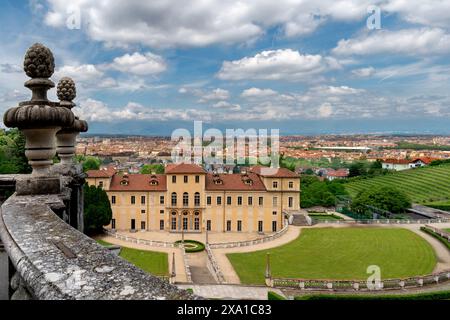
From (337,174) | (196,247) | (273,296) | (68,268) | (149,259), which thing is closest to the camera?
(68,268)

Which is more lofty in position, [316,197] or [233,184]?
[233,184]

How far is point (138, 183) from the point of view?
129 ft

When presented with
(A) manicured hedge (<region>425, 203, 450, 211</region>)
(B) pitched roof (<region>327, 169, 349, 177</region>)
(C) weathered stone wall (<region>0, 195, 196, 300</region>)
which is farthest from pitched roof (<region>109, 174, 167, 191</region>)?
(B) pitched roof (<region>327, 169, 349, 177</region>)

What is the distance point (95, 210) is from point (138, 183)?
7.40m

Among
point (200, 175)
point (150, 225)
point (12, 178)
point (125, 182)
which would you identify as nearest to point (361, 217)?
point (200, 175)

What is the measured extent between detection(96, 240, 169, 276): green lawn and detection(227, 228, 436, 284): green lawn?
5.03m

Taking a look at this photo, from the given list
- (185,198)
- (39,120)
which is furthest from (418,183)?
(39,120)

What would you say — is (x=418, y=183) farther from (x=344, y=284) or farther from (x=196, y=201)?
(x=344, y=284)

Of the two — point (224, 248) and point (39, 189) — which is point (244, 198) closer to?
point (224, 248)

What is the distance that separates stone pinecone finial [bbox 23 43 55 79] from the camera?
13.4 ft

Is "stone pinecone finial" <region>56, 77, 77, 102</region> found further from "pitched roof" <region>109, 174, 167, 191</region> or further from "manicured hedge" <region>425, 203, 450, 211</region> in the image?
"manicured hedge" <region>425, 203, 450, 211</region>

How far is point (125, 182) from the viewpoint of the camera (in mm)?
39031

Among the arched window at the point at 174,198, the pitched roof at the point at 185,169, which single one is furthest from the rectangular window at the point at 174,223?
the pitched roof at the point at 185,169
